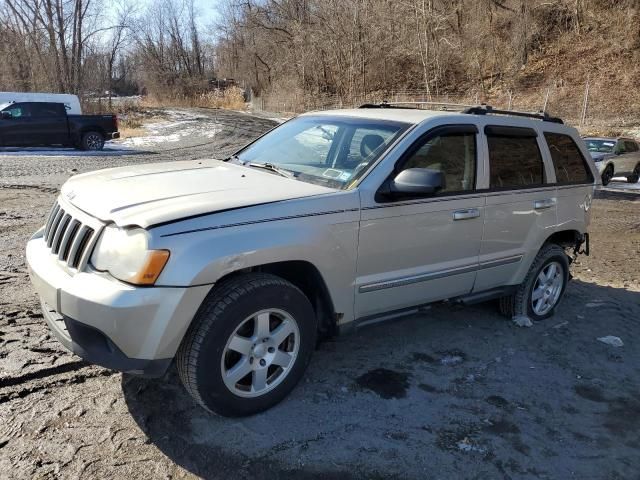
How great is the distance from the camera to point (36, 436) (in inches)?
118

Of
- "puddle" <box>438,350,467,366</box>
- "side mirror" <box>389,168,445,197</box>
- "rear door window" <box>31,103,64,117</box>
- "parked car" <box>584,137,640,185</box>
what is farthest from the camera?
"rear door window" <box>31,103,64,117</box>

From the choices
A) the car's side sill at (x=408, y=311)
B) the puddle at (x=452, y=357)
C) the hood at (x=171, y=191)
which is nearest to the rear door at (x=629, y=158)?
A: the car's side sill at (x=408, y=311)

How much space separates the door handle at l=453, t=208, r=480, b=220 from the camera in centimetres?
405

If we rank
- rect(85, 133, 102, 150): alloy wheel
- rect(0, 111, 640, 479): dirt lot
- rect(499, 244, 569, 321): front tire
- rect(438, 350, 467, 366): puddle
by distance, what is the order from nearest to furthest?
rect(0, 111, 640, 479): dirt lot
rect(438, 350, 467, 366): puddle
rect(499, 244, 569, 321): front tire
rect(85, 133, 102, 150): alloy wheel

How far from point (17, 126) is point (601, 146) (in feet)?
60.0

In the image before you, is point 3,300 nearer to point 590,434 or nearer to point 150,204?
point 150,204

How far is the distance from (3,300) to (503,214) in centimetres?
424

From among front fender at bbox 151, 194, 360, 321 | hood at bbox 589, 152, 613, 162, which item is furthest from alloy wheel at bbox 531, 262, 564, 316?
hood at bbox 589, 152, 613, 162

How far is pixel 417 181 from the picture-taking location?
3.48 meters

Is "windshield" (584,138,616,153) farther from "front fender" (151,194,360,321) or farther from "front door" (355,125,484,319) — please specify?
"front fender" (151,194,360,321)

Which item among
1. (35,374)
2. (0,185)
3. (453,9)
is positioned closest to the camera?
(35,374)

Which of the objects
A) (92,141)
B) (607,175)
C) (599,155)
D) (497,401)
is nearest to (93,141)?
(92,141)

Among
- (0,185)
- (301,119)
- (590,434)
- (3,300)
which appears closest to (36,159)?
(0,185)

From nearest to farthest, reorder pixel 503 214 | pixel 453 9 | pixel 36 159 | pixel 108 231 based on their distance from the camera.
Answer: pixel 108 231
pixel 503 214
pixel 36 159
pixel 453 9
